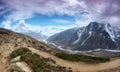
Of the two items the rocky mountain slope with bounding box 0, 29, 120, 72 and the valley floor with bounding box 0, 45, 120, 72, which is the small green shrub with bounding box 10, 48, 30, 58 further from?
the valley floor with bounding box 0, 45, 120, 72

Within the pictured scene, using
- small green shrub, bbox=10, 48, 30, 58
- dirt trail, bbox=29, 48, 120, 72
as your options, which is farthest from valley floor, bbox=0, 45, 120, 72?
small green shrub, bbox=10, 48, 30, 58

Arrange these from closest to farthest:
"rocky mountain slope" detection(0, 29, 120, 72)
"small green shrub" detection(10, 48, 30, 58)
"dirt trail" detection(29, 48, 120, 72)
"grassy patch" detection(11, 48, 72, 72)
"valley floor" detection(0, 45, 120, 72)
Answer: "rocky mountain slope" detection(0, 29, 120, 72), "grassy patch" detection(11, 48, 72, 72), "valley floor" detection(0, 45, 120, 72), "dirt trail" detection(29, 48, 120, 72), "small green shrub" detection(10, 48, 30, 58)

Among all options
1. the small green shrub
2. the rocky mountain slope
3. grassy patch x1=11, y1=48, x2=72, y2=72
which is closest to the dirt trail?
the rocky mountain slope

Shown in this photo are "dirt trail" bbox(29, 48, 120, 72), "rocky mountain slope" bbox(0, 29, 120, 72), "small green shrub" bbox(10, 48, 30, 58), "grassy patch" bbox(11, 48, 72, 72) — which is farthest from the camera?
"small green shrub" bbox(10, 48, 30, 58)

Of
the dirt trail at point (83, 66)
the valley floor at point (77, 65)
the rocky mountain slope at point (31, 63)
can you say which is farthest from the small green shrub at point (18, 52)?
the dirt trail at point (83, 66)

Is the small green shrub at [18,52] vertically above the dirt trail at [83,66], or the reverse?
the small green shrub at [18,52]

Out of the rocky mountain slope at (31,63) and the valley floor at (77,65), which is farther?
the valley floor at (77,65)

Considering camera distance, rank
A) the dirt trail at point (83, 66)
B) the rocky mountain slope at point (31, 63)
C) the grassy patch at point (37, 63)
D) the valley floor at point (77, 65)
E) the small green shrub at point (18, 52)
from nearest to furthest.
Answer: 1. the rocky mountain slope at point (31, 63)
2. the grassy patch at point (37, 63)
3. the valley floor at point (77, 65)
4. the dirt trail at point (83, 66)
5. the small green shrub at point (18, 52)

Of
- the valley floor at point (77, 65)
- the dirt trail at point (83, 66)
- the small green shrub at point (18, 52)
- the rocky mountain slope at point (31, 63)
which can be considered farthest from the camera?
the small green shrub at point (18, 52)

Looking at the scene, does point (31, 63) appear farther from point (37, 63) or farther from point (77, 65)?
point (77, 65)

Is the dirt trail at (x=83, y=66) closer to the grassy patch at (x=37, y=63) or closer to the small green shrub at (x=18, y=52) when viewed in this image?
the grassy patch at (x=37, y=63)

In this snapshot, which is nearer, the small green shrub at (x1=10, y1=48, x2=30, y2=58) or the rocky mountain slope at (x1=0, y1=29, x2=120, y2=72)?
the rocky mountain slope at (x1=0, y1=29, x2=120, y2=72)

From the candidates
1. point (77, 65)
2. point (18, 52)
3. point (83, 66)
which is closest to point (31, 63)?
point (18, 52)

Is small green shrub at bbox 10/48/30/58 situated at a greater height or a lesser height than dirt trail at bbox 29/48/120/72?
greater
